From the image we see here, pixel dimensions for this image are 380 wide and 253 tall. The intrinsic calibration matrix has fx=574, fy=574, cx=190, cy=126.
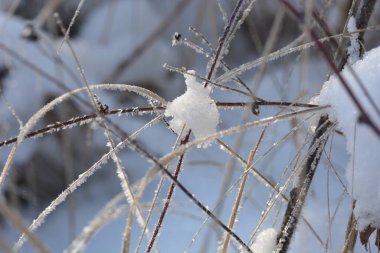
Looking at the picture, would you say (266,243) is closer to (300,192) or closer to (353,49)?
(300,192)

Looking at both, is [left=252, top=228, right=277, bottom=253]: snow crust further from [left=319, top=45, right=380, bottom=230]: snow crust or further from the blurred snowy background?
the blurred snowy background

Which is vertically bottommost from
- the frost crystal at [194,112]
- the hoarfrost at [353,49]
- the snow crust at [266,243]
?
the snow crust at [266,243]

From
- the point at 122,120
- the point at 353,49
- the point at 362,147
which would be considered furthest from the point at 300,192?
the point at 122,120

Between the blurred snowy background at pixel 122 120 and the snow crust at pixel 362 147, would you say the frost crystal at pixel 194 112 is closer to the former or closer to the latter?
the snow crust at pixel 362 147

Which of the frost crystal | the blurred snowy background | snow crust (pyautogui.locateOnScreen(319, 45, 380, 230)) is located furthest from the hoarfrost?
the blurred snowy background

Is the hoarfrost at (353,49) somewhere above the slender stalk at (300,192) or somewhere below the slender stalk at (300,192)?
above

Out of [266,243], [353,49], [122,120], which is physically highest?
[122,120]

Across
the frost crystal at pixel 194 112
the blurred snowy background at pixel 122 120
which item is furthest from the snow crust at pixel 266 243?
the blurred snowy background at pixel 122 120
